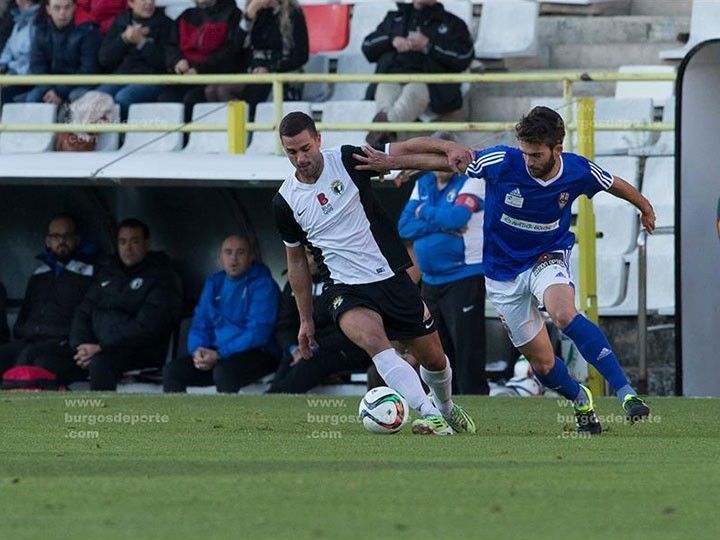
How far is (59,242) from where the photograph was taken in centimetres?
1577

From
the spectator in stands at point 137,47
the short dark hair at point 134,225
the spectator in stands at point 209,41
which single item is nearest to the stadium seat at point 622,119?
the spectator in stands at point 209,41

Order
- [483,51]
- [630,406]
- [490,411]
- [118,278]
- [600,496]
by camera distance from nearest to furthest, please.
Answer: [600,496]
[630,406]
[490,411]
[118,278]
[483,51]

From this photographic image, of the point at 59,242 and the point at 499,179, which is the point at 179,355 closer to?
the point at 59,242

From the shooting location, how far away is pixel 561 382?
9727 mm

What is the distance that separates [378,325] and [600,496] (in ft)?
11.2

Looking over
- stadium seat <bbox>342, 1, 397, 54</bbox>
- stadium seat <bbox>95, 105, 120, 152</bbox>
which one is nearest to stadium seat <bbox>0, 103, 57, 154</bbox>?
stadium seat <bbox>95, 105, 120, 152</bbox>

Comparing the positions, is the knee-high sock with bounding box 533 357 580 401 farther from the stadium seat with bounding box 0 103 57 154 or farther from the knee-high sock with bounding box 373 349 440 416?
the stadium seat with bounding box 0 103 57 154

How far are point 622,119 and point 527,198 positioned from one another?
688cm

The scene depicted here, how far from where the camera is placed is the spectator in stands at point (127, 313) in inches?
592

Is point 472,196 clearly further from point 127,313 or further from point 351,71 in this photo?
point 351,71

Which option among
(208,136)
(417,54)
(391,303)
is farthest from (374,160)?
(208,136)

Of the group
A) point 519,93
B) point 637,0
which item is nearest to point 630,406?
point 519,93

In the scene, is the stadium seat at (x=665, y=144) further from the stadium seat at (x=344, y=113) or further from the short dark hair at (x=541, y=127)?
the short dark hair at (x=541, y=127)

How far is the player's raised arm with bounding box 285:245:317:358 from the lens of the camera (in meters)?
9.61
